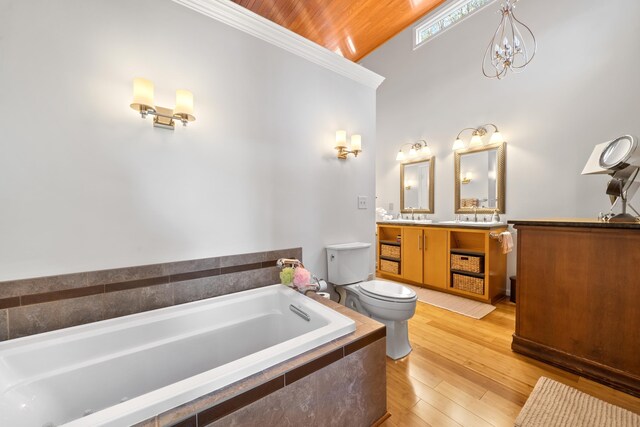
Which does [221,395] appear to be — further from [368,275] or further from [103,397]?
[368,275]

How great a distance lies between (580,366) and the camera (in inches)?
62.9

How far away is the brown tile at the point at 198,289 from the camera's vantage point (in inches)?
60.1

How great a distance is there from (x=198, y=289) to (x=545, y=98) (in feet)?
12.4

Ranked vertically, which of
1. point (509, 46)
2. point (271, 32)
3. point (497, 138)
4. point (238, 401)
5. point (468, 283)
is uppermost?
point (271, 32)

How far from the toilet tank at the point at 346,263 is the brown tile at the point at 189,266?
3.07 feet

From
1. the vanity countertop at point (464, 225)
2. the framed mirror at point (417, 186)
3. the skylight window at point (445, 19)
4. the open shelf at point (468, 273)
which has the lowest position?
the open shelf at point (468, 273)

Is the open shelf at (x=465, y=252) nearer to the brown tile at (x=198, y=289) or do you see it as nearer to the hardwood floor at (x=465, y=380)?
the hardwood floor at (x=465, y=380)

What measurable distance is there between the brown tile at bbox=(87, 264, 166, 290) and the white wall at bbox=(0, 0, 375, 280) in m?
0.05

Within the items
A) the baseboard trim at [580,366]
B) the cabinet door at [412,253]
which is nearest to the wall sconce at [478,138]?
the cabinet door at [412,253]

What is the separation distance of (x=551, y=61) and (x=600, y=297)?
247cm

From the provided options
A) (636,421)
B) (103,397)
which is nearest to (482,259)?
(636,421)

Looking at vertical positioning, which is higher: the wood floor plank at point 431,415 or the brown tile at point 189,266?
the brown tile at point 189,266

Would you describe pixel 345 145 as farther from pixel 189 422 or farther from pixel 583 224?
pixel 189 422

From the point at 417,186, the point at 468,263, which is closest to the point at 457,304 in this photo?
the point at 468,263
